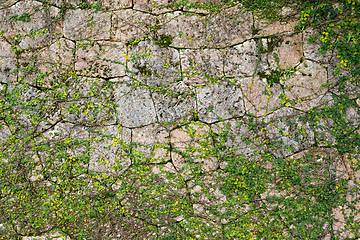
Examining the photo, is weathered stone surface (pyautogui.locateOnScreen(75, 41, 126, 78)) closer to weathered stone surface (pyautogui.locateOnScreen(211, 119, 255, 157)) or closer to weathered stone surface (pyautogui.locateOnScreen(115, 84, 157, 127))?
weathered stone surface (pyautogui.locateOnScreen(115, 84, 157, 127))

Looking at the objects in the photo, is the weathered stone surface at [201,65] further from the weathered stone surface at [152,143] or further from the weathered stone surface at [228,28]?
the weathered stone surface at [152,143]

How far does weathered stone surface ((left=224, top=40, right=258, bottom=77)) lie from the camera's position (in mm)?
2412

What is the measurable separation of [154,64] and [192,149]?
0.94 m

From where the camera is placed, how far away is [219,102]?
2436 millimetres

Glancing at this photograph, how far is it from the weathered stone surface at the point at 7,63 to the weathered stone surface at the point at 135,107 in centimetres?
121

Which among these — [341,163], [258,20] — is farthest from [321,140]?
[258,20]

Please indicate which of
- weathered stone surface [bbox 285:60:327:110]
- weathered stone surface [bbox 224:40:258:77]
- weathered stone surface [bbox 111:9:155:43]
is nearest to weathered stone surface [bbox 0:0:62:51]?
weathered stone surface [bbox 111:9:155:43]

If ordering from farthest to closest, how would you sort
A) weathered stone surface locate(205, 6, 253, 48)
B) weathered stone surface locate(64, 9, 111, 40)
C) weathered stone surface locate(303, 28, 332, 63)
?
weathered stone surface locate(64, 9, 111, 40), weathered stone surface locate(205, 6, 253, 48), weathered stone surface locate(303, 28, 332, 63)

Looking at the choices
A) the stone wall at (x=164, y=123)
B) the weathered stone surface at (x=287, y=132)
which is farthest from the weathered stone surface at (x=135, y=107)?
the weathered stone surface at (x=287, y=132)

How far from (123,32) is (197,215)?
1996mm

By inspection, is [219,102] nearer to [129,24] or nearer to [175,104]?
[175,104]

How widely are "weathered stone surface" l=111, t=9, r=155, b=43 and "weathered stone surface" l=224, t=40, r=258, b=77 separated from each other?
2.85 ft

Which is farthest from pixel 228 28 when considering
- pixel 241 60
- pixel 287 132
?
pixel 287 132

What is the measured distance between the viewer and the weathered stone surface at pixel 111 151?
247 centimetres
